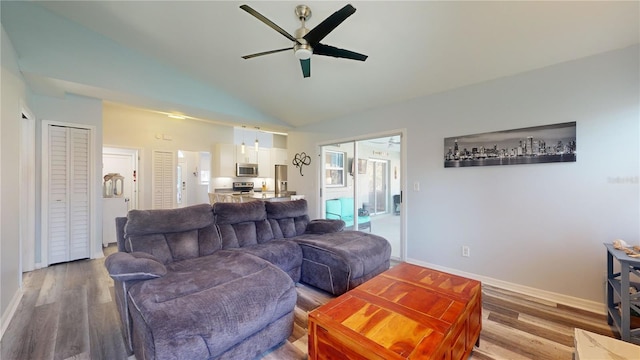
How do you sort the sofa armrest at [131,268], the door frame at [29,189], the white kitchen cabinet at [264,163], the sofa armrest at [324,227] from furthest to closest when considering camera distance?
1. the white kitchen cabinet at [264,163]
2. the sofa armrest at [324,227]
3. the door frame at [29,189]
4. the sofa armrest at [131,268]

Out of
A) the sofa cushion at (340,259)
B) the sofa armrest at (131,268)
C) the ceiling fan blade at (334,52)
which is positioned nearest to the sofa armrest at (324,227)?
the sofa cushion at (340,259)

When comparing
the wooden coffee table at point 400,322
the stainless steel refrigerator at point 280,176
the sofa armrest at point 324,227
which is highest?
the stainless steel refrigerator at point 280,176

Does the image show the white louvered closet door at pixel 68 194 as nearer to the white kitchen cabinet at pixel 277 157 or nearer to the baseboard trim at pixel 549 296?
the white kitchen cabinet at pixel 277 157

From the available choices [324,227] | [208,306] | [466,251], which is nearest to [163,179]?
[324,227]

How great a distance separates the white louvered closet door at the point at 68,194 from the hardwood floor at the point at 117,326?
2.86ft

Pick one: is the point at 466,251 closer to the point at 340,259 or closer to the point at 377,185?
the point at 340,259

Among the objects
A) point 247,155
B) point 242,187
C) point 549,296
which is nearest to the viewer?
point 549,296

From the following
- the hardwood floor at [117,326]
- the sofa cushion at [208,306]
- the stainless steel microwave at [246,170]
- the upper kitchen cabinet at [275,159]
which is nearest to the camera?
the sofa cushion at [208,306]

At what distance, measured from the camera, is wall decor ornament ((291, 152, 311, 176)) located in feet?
16.7

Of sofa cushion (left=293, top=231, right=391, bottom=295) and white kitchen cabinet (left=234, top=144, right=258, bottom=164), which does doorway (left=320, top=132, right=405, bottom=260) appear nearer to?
sofa cushion (left=293, top=231, right=391, bottom=295)

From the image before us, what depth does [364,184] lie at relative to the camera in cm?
473

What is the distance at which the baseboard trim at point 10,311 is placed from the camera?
6.44 ft

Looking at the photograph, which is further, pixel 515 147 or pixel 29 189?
pixel 29 189

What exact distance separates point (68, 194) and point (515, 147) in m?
6.03
